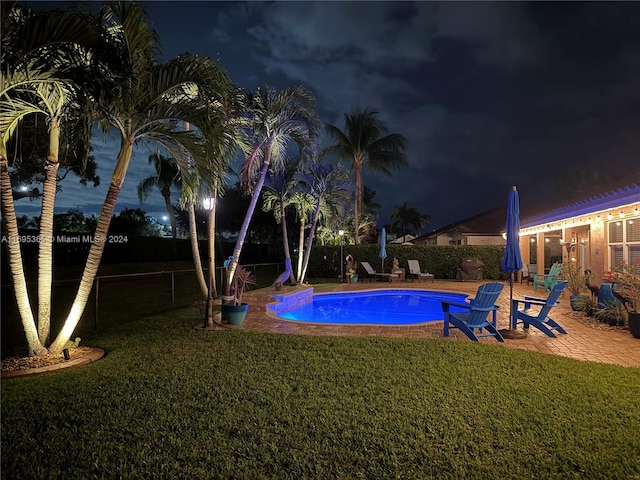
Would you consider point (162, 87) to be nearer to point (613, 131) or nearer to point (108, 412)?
point (108, 412)

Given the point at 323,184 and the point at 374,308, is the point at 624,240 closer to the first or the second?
the point at 374,308

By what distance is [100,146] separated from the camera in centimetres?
572

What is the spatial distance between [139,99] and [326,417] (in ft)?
15.3

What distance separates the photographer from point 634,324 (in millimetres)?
6395

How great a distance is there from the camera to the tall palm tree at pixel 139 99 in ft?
15.9

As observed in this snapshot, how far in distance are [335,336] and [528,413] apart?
3.64 m

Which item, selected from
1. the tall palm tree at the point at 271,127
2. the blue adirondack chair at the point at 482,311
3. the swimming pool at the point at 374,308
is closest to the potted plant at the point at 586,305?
the swimming pool at the point at 374,308

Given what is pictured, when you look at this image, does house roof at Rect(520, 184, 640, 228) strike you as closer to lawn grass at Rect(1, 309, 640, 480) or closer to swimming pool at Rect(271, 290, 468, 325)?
swimming pool at Rect(271, 290, 468, 325)

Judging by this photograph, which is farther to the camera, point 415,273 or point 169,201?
point 169,201

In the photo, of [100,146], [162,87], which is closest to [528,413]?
[162,87]

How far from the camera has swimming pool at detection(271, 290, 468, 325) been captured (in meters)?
10.1

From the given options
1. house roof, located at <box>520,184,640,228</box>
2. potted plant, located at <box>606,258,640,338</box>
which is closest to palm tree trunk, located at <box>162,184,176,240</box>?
house roof, located at <box>520,184,640,228</box>

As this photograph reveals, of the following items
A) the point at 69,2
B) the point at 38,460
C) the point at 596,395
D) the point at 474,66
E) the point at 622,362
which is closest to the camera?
the point at 38,460

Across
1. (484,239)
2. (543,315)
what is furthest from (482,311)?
(484,239)
